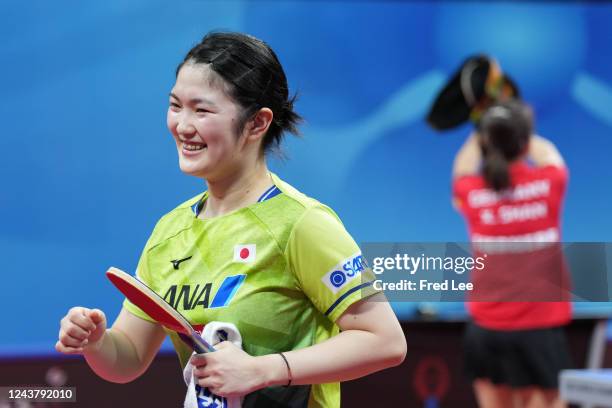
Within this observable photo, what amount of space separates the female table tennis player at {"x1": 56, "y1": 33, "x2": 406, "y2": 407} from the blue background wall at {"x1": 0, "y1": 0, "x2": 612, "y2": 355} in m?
1.65

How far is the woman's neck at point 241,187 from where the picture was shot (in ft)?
6.23

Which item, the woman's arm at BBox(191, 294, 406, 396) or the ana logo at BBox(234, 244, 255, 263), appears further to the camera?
the ana logo at BBox(234, 244, 255, 263)

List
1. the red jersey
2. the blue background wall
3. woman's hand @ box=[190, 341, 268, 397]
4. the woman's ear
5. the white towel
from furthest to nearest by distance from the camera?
the red jersey
the blue background wall
the woman's ear
the white towel
woman's hand @ box=[190, 341, 268, 397]

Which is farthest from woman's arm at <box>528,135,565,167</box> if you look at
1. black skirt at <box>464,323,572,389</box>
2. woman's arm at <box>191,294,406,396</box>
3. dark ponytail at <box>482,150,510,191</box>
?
woman's arm at <box>191,294,406,396</box>

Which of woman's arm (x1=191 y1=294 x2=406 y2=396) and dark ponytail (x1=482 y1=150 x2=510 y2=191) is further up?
dark ponytail (x1=482 y1=150 x2=510 y2=191)

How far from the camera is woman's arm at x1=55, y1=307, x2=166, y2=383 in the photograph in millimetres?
1758

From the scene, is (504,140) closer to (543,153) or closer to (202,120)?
(543,153)

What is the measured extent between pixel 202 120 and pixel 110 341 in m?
0.50

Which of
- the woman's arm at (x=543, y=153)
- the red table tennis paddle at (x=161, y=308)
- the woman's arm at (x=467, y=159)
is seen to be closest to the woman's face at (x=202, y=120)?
the red table tennis paddle at (x=161, y=308)

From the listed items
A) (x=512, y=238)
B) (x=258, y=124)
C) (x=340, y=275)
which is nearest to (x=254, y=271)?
(x=340, y=275)

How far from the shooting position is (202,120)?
70.6 inches

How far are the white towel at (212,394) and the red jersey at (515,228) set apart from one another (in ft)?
8.47

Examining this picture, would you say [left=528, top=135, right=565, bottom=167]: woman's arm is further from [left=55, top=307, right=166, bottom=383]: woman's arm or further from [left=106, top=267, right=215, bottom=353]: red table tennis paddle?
[left=106, top=267, right=215, bottom=353]: red table tennis paddle

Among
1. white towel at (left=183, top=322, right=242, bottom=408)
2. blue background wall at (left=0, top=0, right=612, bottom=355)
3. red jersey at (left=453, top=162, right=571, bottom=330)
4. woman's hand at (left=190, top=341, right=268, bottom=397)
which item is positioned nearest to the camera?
woman's hand at (left=190, top=341, right=268, bottom=397)
